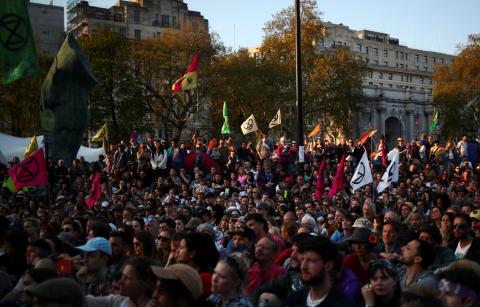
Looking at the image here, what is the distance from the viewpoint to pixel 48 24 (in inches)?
2596

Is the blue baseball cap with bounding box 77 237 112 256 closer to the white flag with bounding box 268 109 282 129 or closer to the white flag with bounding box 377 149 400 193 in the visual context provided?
the white flag with bounding box 377 149 400 193

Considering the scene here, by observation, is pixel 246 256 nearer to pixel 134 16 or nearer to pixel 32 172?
pixel 32 172

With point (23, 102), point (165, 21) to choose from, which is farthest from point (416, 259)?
point (165, 21)

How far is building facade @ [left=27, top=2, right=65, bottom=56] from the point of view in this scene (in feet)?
213

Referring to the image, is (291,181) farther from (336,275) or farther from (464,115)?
(464,115)

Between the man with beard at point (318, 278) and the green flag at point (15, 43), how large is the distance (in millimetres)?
7161

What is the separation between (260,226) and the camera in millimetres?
7906

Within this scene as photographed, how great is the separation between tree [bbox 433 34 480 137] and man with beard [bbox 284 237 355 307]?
196ft

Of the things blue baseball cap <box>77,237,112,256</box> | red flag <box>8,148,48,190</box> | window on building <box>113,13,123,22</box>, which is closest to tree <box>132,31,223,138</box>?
window on building <box>113,13,123,22</box>

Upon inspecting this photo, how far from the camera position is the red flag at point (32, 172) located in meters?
13.0

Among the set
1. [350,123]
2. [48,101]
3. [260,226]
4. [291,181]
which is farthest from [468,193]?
[350,123]

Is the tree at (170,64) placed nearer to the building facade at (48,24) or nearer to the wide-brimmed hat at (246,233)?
the building facade at (48,24)

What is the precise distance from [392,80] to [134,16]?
5019 centimetres

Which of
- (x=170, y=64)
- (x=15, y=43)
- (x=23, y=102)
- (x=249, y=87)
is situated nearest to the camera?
(x=15, y=43)
